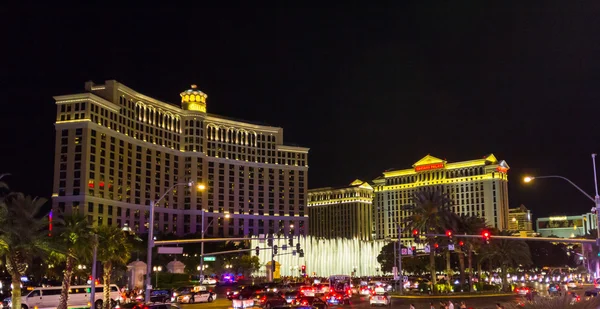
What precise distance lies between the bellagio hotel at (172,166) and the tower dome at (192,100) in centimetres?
28

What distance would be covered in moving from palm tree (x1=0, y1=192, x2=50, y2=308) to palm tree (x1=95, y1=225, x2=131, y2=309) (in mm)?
7321

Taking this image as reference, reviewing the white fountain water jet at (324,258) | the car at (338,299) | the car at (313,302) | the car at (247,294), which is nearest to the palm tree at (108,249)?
the car at (247,294)

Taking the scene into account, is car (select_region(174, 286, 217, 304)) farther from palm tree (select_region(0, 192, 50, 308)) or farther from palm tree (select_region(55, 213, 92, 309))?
palm tree (select_region(0, 192, 50, 308))

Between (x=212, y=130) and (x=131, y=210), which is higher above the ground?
(x=212, y=130)

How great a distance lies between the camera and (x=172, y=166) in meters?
156

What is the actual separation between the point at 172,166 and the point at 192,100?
20408 millimetres

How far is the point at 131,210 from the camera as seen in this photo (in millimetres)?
140125

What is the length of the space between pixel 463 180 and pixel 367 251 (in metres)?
59.3

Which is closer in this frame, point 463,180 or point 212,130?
point 212,130

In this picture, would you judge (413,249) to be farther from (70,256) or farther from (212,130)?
(212,130)

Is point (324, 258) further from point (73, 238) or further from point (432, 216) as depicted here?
point (73, 238)

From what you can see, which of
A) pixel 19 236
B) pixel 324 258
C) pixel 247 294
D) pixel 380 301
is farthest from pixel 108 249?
pixel 324 258

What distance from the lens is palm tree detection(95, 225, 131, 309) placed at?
143ft

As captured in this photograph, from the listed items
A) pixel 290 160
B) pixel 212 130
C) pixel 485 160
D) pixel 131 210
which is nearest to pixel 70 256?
pixel 131 210
